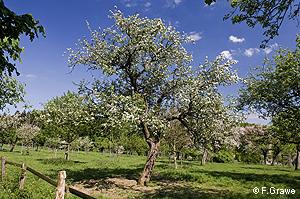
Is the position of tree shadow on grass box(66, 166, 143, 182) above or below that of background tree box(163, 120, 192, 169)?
below

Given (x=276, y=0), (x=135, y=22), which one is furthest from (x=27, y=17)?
(x=135, y=22)

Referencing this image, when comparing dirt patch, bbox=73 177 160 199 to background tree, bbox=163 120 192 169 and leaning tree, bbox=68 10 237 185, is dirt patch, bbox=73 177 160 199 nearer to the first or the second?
leaning tree, bbox=68 10 237 185

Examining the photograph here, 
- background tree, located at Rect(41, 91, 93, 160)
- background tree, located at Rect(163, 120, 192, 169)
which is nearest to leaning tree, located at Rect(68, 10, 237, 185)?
background tree, located at Rect(41, 91, 93, 160)

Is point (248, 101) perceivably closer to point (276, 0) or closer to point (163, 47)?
point (163, 47)

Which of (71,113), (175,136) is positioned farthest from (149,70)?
(175,136)

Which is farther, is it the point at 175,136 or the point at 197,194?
the point at 175,136

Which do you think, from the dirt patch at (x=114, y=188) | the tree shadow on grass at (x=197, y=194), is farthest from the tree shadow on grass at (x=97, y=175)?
the tree shadow on grass at (x=197, y=194)

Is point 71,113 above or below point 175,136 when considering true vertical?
above

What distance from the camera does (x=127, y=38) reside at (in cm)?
2614

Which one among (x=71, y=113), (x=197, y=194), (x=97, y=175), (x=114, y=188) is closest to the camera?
(x=197, y=194)

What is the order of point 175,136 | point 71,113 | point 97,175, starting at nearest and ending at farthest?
1. point 71,113
2. point 97,175
3. point 175,136

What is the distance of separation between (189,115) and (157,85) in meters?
3.71

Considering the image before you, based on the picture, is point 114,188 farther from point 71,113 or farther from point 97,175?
point 97,175

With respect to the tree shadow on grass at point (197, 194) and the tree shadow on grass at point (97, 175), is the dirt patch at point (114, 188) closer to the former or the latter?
the tree shadow on grass at point (197, 194)
